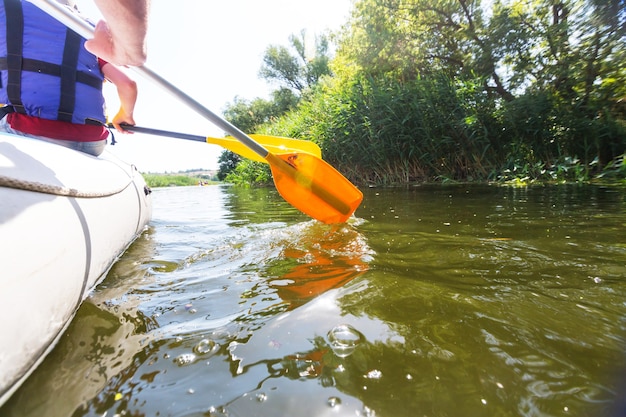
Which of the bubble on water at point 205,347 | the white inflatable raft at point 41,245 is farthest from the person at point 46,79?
the bubble on water at point 205,347

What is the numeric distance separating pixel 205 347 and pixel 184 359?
2.5 inches

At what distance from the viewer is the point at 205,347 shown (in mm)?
901

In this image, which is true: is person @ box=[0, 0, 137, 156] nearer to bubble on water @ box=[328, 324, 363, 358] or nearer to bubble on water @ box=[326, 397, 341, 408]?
bubble on water @ box=[328, 324, 363, 358]

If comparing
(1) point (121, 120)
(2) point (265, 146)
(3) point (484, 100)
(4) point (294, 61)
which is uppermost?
(4) point (294, 61)

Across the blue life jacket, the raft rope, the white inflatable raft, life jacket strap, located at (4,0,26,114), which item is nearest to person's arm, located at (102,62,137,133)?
the blue life jacket

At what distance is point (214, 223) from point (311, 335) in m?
2.60

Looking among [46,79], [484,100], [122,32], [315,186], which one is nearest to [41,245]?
[122,32]

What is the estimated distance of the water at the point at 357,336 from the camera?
678 mm

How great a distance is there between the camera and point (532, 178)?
5.55 m

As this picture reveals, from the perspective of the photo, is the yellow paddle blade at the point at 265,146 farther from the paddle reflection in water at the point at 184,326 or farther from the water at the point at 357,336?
the water at the point at 357,336

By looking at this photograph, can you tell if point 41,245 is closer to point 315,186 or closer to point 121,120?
point 315,186

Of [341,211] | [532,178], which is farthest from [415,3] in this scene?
[341,211]

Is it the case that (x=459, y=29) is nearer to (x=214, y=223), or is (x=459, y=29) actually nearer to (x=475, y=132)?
(x=475, y=132)

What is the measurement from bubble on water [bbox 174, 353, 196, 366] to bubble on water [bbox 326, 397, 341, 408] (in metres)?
0.40
